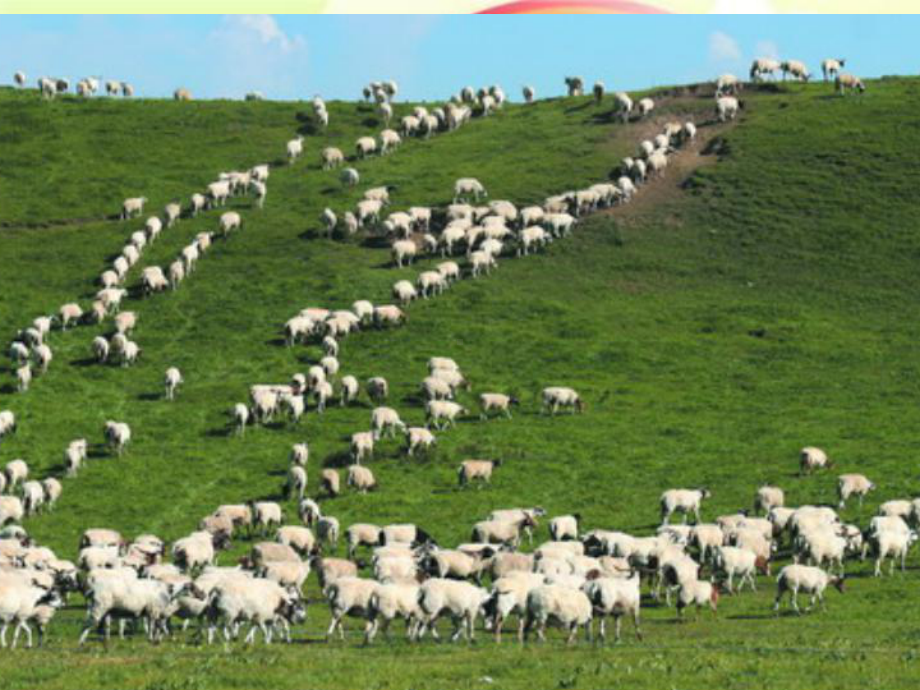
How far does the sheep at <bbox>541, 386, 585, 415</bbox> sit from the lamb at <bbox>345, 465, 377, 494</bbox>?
38.6 feet

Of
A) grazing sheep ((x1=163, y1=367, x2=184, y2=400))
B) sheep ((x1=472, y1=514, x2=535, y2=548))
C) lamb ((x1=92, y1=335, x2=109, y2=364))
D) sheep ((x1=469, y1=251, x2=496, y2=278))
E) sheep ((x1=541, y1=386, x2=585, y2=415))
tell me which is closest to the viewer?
sheep ((x1=472, y1=514, x2=535, y2=548))

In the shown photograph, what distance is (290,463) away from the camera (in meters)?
58.5

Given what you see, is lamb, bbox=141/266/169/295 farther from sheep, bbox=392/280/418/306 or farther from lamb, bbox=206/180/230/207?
lamb, bbox=206/180/230/207

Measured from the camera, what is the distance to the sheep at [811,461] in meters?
55.8

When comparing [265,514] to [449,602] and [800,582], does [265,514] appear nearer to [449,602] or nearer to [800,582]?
[449,602]

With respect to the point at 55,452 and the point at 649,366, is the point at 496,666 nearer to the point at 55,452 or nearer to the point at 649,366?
the point at 55,452

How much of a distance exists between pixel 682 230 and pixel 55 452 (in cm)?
4228

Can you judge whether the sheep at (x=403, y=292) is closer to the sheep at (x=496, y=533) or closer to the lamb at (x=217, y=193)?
the lamb at (x=217, y=193)

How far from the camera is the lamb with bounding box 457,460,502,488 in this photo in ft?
183

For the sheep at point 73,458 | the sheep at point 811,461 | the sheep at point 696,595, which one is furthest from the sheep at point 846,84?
the sheep at point 696,595

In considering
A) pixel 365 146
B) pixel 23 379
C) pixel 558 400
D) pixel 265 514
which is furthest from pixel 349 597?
pixel 365 146

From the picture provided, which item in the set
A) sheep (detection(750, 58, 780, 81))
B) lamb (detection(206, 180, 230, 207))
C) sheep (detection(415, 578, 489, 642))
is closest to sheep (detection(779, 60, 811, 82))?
sheep (detection(750, 58, 780, 81))

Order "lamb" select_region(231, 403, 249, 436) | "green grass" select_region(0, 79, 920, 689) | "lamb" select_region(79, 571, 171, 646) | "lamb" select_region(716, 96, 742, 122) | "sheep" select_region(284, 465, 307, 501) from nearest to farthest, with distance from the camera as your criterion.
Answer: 1. "green grass" select_region(0, 79, 920, 689)
2. "lamb" select_region(79, 571, 171, 646)
3. "sheep" select_region(284, 465, 307, 501)
4. "lamb" select_region(231, 403, 249, 436)
5. "lamb" select_region(716, 96, 742, 122)

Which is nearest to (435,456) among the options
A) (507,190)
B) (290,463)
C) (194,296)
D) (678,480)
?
(290,463)
